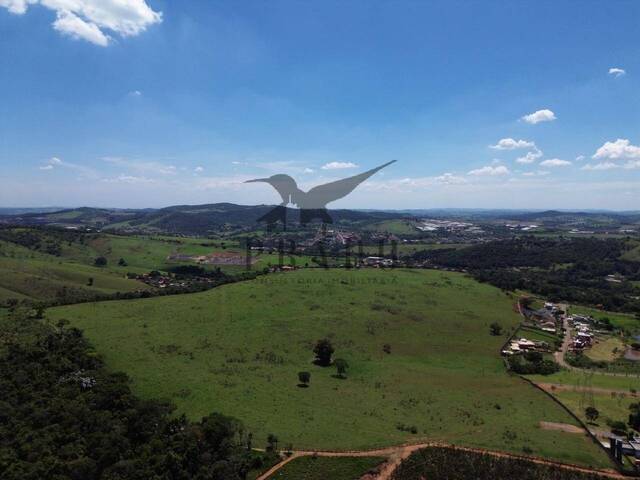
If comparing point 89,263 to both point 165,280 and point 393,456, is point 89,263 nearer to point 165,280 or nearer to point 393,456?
point 165,280

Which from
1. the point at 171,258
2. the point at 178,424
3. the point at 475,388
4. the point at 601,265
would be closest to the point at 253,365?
the point at 178,424

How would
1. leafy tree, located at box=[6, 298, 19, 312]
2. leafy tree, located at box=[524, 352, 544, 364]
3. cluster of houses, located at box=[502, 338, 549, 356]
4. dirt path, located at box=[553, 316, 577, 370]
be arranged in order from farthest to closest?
leafy tree, located at box=[6, 298, 19, 312] → cluster of houses, located at box=[502, 338, 549, 356] → dirt path, located at box=[553, 316, 577, 370] → leafy tree, located at box=[524, 352, 544, 364]

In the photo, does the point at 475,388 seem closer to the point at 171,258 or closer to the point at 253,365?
the point at 253,365

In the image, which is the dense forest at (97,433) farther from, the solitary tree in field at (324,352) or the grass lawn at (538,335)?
the grass lawn at (538,335)

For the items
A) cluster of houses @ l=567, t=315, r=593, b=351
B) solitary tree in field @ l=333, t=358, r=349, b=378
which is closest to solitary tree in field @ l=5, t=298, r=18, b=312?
solitary tree in field @ l=333, t=358, r=349, b=378

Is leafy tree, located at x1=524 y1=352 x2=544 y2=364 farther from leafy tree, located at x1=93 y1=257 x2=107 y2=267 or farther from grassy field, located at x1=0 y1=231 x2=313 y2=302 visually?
leafy tree, located at x1=93 y1=257 x2=107 y2=267

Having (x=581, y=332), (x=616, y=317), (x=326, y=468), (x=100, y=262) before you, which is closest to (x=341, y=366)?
(x=326, y=468)

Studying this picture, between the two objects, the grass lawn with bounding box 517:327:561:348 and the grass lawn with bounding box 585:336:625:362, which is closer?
the grass lawn with bounding box 585:336:625:362
